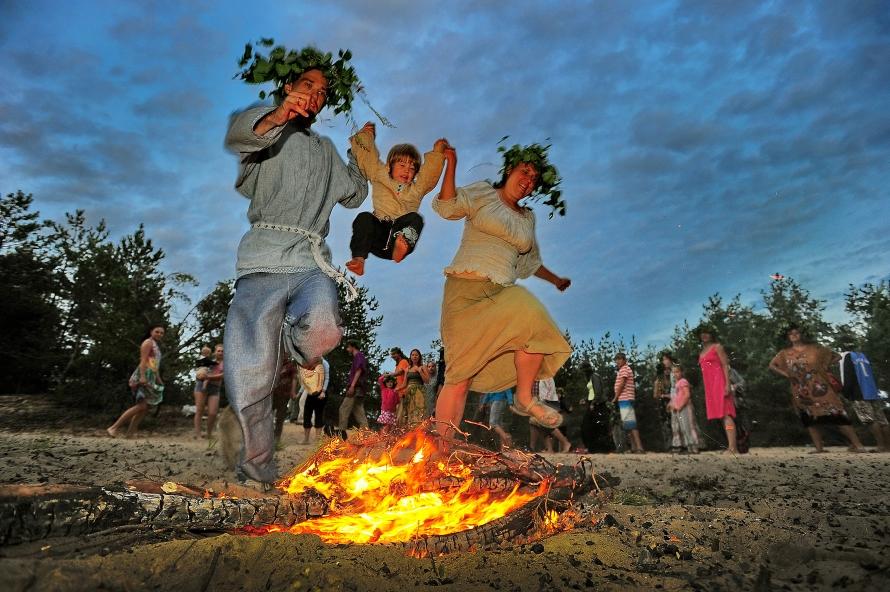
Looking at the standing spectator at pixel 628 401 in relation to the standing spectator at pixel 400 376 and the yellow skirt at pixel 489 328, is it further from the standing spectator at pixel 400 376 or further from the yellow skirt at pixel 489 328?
the yellow skirt at pixel 489 328

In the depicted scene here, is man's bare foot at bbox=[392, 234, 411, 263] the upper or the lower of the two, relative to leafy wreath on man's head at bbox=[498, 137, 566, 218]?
lower

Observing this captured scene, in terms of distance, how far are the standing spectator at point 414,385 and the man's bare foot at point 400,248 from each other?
7064mm

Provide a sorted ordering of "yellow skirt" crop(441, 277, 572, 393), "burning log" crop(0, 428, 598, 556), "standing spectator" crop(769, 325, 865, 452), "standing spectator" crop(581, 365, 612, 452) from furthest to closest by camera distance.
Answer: "standing spectator" crop(581, 365, 612, 452) → "standing spectator" crop(769, 325, 865, 452) → "yellow skirt" crop(441, 277, 572, 393) → "burning log" crop(0, 428, 598, 556)

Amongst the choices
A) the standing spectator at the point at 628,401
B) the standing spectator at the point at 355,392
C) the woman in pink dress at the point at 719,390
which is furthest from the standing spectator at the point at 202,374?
the woman in pink dress at the point at 719,390

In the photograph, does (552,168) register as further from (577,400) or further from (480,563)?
(577,400)

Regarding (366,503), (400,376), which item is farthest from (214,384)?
(366,503)

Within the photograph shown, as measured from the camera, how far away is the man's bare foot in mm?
3658

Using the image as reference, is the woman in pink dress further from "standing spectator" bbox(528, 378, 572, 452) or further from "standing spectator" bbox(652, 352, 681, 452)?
"standing spectator" bbox(528, 378, 572, 452)

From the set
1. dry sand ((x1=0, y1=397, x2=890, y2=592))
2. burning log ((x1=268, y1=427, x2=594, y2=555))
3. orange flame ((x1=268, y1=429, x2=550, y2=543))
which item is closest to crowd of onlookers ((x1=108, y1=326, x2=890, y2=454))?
burning log ((x1=268, y1=427, x2=594, y2=555))

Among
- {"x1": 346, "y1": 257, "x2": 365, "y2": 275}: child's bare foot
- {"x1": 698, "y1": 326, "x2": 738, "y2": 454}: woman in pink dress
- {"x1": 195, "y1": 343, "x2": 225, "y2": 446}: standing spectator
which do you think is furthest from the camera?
{"x1": 195, "y1": 343, "x2": 225, "y2": 446}: standing spectator

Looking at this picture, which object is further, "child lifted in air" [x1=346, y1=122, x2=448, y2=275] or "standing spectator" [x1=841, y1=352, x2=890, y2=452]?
"standing spectator" [x1=841, y1=352, x2=890, y2=452]

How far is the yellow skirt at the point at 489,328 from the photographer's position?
152 inches

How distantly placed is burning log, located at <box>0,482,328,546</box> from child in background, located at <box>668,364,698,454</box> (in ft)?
31.8

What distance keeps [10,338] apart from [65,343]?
1863 millimetres
